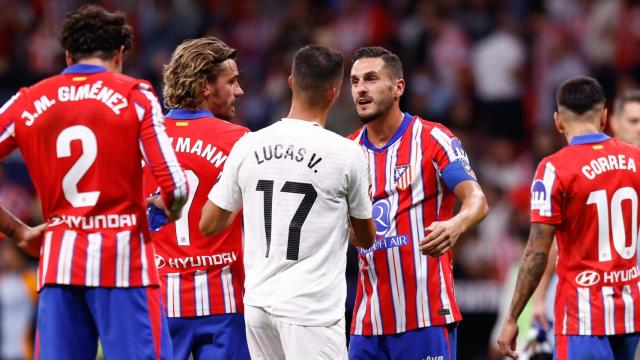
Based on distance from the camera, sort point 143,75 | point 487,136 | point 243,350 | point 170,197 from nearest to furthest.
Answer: point 170,197
point 243,350
point 487,136
point 143,75

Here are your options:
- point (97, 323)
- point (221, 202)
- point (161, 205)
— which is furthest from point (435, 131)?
point (97, 323)

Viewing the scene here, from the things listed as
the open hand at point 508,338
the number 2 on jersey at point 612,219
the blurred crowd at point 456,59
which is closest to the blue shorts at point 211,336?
the open hand at point 508,338

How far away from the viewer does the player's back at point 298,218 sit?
6.02m

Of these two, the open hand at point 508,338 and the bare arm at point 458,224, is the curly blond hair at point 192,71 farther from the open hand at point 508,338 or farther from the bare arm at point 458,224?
the open hand at point 508,338

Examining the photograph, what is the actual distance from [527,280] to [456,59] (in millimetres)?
9644

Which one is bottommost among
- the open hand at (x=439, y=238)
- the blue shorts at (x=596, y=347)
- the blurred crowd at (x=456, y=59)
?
the blue shorts at (x=596, y=347)

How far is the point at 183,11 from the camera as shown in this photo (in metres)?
17.9

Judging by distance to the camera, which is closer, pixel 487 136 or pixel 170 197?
pixel 170 197

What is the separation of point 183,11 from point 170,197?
40.5 feet

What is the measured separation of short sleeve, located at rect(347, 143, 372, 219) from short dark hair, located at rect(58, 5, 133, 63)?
4.63ft

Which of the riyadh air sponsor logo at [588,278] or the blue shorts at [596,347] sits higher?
the riyadh air sponsor logo at [588,278]

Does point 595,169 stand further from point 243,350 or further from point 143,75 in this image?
point 143,75

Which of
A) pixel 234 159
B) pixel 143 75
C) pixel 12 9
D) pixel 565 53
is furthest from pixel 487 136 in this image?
pixel 234 159

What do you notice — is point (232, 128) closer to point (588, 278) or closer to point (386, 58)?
point (386, 58)
